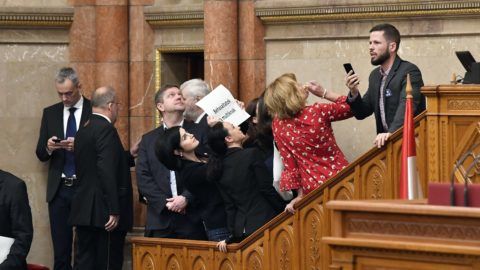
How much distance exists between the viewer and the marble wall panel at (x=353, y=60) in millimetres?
14484

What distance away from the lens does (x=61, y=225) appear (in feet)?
50.2

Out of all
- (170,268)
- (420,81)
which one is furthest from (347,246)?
(170,268)

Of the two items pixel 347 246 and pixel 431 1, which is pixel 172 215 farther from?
pixel 347 246

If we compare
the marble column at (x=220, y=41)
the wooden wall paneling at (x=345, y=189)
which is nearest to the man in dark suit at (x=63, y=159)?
the marble column at (x=220, y=41)

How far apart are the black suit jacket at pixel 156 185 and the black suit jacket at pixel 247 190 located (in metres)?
0.68

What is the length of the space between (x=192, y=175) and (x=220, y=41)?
2.92 m

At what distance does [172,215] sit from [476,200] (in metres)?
5.02

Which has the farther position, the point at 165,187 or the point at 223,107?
the point at 165,187

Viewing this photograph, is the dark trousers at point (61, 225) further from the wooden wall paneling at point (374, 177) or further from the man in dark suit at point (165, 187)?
the wooden wall paneling at point (374, 177)

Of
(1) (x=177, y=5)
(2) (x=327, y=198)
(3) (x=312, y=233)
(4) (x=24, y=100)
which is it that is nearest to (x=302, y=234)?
(3) (x=312, y=233)

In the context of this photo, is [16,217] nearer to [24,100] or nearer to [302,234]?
[302,234]

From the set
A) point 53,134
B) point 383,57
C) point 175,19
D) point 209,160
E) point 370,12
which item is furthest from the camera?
point 175,19

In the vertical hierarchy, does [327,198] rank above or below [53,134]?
below

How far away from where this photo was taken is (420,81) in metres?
12.3
